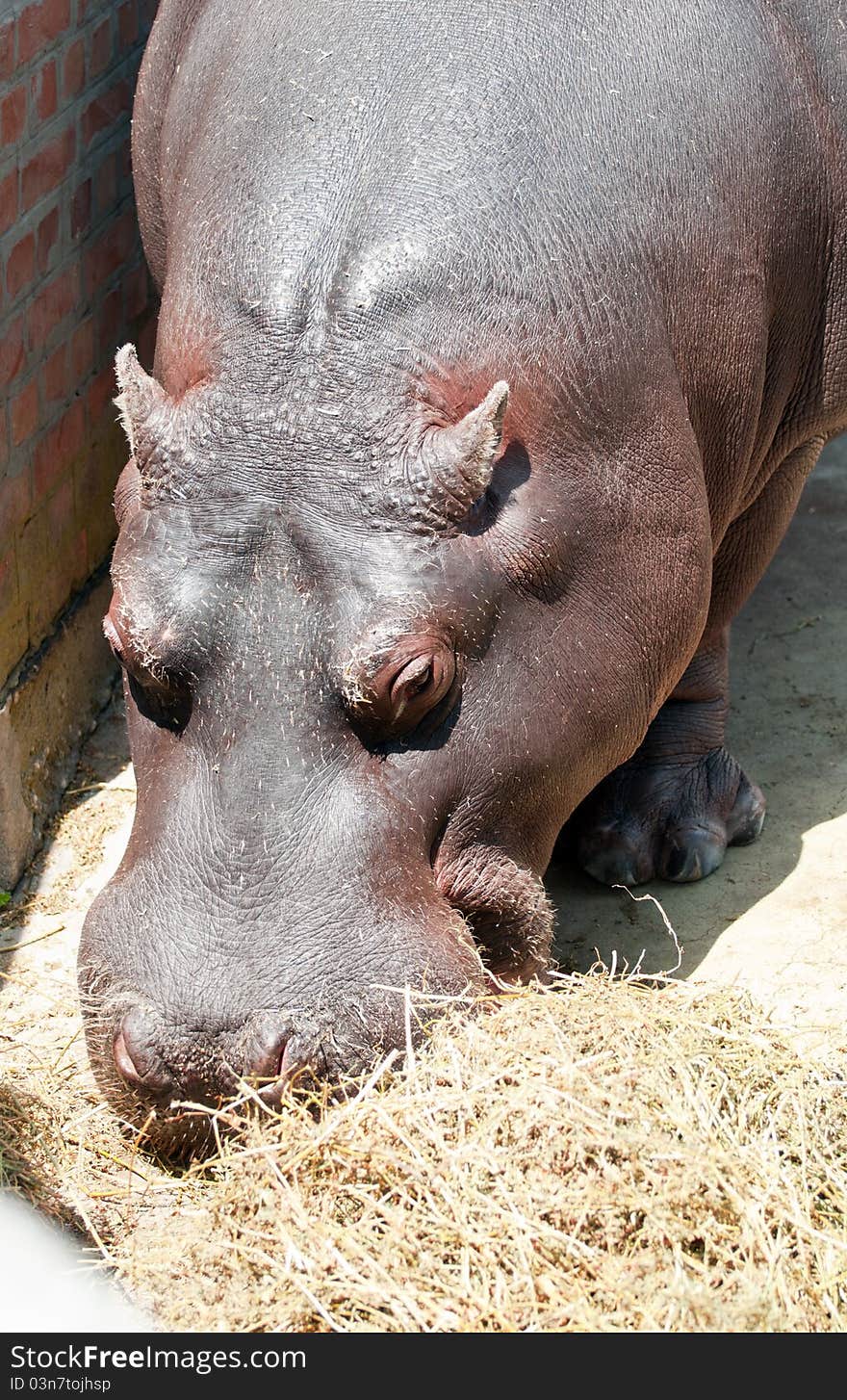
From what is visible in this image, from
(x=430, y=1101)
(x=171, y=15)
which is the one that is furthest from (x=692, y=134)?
(x=430, y=1101)

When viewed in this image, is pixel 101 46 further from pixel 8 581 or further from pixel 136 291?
pixel 8 581

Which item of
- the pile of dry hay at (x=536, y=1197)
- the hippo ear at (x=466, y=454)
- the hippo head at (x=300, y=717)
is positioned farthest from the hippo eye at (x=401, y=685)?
the pile of dry hay at (x=536, y=1197)

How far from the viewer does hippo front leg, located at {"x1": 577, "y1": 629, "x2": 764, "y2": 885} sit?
A: 463cm

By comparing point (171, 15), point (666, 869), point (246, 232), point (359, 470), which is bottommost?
point (666, 869)

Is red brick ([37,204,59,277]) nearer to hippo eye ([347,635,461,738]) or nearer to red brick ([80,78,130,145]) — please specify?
red brick ([80,78,130,145])

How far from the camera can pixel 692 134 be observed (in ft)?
12.2

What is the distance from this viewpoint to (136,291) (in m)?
5.42

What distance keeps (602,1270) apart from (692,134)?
2.32m

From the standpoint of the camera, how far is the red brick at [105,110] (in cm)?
491

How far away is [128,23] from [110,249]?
0.66m

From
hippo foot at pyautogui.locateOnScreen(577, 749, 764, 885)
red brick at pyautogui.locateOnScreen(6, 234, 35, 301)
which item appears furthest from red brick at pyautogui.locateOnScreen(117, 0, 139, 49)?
hippo foot at pyautogui.locateOnScreen(577, 749, 764, 885)

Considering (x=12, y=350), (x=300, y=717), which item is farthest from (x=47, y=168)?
(x=300, y=717)
